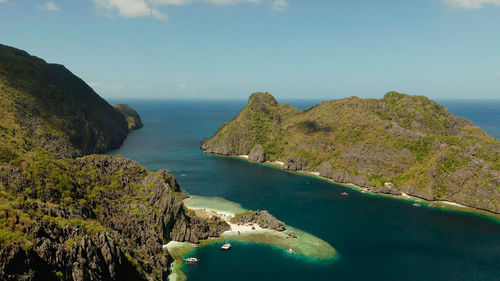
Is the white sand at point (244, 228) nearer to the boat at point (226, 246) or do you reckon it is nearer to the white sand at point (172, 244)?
the boat at point (226, 246)

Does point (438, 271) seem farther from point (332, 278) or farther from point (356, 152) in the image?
point (356, 152)

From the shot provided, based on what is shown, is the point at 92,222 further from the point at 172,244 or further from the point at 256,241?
the point at 256,241

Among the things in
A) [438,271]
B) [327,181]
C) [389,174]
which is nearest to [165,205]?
[438,271]

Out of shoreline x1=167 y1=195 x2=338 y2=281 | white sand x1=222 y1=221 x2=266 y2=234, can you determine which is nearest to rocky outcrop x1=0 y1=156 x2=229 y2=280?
white sand x1=222 y1=221 x2=266 y2=234

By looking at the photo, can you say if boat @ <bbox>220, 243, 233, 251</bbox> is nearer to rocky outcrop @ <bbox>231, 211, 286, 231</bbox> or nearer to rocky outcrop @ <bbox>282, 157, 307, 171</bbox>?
rocky outcrop @ <bbox>231, 211, 286, 231</bbox>

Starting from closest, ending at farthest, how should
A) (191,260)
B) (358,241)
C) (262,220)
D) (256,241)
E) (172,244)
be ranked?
(191,260)
(172,244)
(256,241)
(358,241)
(262,220)

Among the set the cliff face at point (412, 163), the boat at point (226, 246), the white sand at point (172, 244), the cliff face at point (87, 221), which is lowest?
the white sand at point (172, 244)

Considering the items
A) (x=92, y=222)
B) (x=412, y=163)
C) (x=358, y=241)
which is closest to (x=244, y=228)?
(x=358, y=241)

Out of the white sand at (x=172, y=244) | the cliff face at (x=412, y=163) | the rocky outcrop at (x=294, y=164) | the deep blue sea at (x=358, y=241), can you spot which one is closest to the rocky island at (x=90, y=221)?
the white sand at (x=172, y=244)
